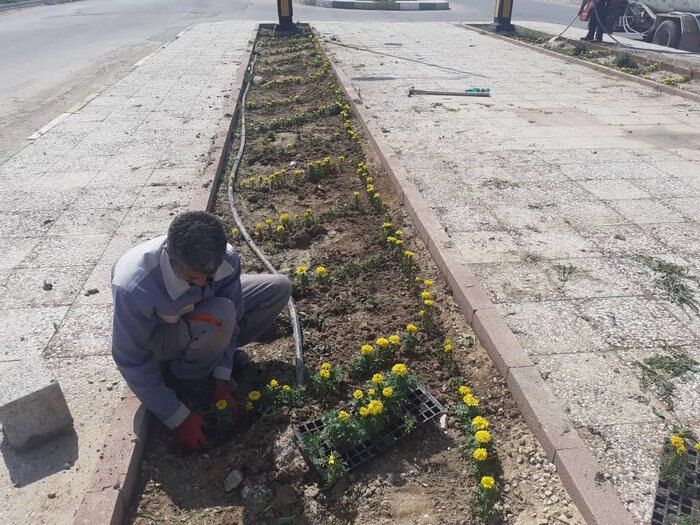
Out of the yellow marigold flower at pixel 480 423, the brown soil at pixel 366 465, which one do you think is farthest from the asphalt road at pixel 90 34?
the yellow marigold flower at pixel 480 423

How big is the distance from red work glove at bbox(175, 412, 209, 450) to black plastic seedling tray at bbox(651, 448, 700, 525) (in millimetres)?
2263

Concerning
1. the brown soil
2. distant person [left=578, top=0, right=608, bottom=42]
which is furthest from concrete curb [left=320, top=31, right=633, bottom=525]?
distant person [left=578, top=0, right=608, bottom=42]

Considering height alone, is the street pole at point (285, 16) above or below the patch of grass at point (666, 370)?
above

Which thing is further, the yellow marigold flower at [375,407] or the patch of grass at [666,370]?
the patch of grass at [666,370]

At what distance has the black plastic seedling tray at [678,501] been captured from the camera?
2541 millimetres

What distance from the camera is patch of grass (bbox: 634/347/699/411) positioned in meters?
3.26

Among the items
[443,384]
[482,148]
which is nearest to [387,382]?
[443,384]

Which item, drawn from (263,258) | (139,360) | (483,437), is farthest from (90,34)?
(483,437)

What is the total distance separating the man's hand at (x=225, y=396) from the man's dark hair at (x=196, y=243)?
941mm

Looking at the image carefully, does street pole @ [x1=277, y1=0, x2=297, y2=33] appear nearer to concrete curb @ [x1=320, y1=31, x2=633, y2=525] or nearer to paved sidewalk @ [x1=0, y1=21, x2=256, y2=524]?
paved sidewalk @ [x1=0, y1=21, x2=256, y2=524]

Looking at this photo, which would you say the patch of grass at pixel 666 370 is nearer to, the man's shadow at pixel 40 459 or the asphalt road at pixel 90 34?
the man's shadow at pixel 40 459

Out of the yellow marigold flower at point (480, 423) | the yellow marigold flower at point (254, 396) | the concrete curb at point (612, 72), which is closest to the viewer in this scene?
the yellow marigold flower at point (480, 423)

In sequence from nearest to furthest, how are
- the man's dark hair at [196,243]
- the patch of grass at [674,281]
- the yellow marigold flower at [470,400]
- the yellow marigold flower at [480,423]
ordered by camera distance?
the man's dark hair at [196,243] → the yellow marigold flower at [480,423] → the yellow marigold flower at [470,400] → the patch of grass at [674,281]

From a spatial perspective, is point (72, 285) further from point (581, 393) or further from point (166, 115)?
point (166, 115)
